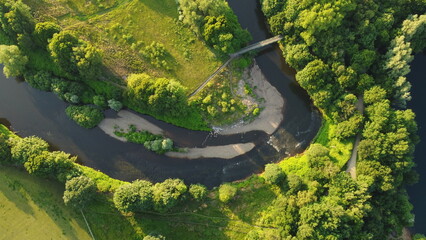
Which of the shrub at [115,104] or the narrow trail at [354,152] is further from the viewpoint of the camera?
the shrub at [115,104]

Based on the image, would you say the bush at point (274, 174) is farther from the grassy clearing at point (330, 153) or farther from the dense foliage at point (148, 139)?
the dense foliage at point (148, 139)

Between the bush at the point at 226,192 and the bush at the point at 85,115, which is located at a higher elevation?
the bush at the point at 85,115

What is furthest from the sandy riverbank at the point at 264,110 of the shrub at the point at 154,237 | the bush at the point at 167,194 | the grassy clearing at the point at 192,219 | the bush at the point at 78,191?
the bush at the point at 78,191

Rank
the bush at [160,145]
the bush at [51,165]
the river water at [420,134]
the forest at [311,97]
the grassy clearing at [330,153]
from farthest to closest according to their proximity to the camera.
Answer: the river water at [420,134] → the bush at [160,145] → the grassy clearing at [330,153] → the bush at [51,165] → the forest at [311,97]

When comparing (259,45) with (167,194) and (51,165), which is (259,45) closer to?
(167,194)

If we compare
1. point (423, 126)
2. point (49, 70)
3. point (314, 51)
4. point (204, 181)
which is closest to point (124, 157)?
point (204, 181)

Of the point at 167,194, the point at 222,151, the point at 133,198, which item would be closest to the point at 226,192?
the point at 222,151
